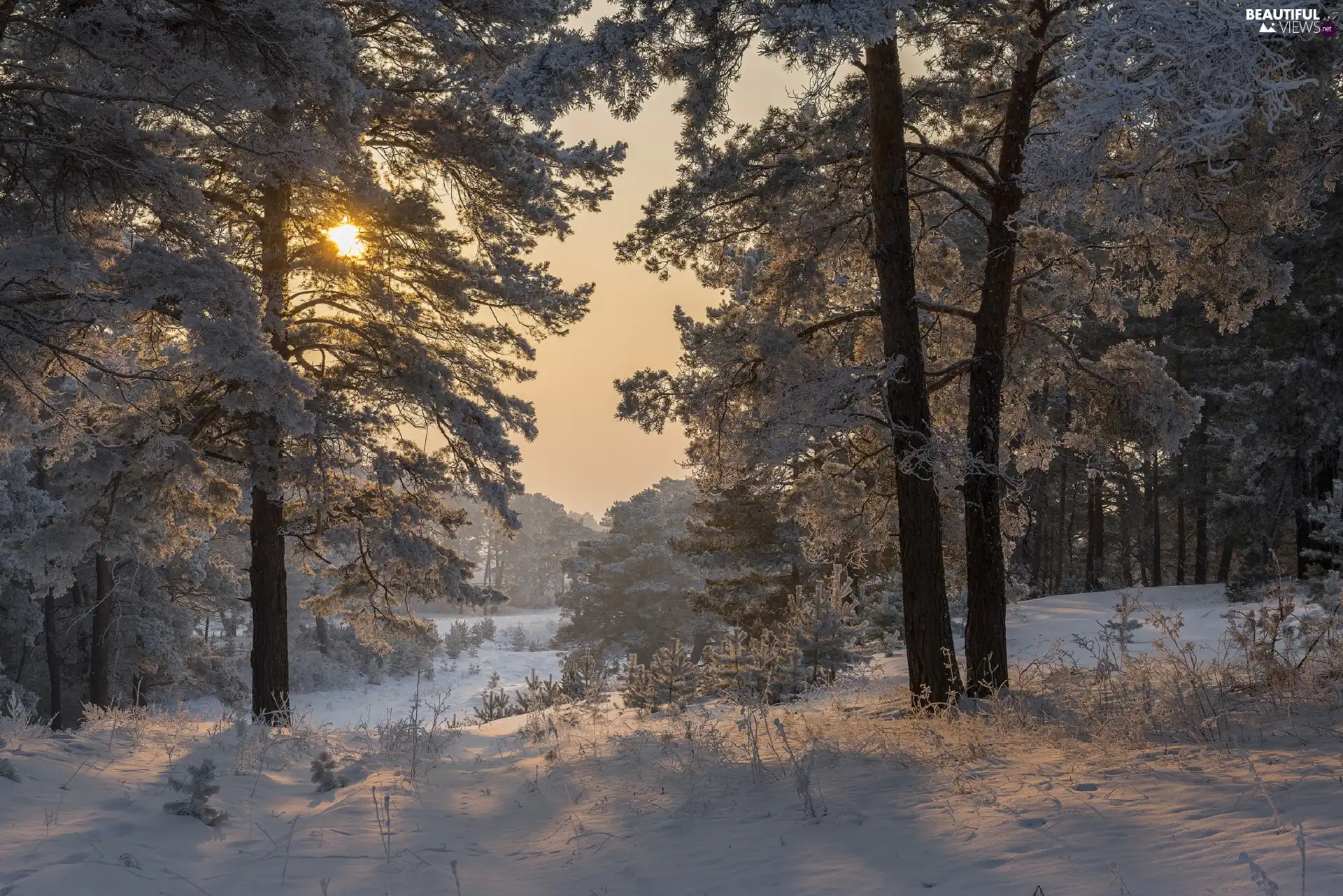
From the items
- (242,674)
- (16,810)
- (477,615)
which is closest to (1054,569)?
(242,674)

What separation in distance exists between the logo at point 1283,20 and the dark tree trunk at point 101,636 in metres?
21.9

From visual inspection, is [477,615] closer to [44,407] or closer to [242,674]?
[242,674]

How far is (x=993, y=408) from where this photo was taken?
9039 mm

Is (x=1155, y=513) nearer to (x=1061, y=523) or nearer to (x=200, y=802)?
(x=1061, y=523)

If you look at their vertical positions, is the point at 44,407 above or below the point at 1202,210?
below

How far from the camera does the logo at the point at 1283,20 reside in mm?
3979

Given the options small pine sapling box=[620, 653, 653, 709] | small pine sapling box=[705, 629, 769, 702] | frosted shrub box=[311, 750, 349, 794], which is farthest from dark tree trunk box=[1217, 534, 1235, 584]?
frosted shrub box=[311, 750, 349, 794]

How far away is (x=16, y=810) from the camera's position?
15.1 ft

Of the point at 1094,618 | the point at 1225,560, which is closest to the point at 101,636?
the point at 1094,618

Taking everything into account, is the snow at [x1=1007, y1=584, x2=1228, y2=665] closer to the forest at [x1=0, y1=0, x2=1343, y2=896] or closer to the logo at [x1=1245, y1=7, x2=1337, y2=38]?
the forest at [x1=0, y1=0, x2=1343, y2=896]

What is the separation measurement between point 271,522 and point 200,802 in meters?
6.68

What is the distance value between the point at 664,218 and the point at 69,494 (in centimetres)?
799

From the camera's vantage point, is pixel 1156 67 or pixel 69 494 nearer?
→ pixel 1156 67

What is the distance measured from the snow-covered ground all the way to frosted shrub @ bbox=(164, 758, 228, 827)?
19.2m
